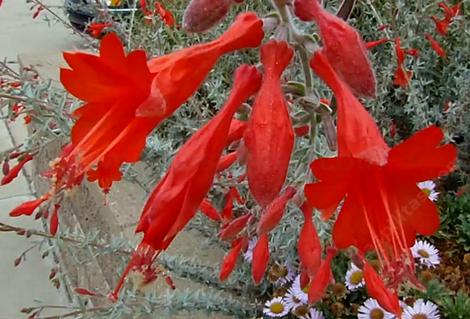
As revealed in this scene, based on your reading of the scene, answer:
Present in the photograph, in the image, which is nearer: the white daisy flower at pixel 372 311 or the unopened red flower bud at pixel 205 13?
the unopened red flower bud at pixel 205 13

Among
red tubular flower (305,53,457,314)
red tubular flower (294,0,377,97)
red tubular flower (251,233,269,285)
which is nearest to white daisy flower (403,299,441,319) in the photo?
red tubular flower (251,233,269,285)

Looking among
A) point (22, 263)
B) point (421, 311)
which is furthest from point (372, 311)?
point (22, 263)

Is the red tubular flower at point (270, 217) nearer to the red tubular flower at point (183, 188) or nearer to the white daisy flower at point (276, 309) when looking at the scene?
the red tubular flower at point (183, 188)

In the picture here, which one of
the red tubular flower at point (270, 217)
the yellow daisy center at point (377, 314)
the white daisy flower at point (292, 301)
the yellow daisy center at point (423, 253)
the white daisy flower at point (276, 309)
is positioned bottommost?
the white daisy flower at point (276, 309)

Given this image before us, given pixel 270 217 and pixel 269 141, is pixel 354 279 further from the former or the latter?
pixel 269 141

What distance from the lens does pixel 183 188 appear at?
3.34 ft

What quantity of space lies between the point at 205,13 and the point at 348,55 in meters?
0.22

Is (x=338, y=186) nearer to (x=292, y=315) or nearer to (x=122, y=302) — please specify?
(x=122, y=302)

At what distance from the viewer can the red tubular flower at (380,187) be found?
92 centimetres

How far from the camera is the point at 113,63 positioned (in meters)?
0.95

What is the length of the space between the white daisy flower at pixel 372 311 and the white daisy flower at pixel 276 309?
0.84ft

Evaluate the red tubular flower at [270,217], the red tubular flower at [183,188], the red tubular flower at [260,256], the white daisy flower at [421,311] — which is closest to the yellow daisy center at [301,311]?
the white daisy flower at [421,311]

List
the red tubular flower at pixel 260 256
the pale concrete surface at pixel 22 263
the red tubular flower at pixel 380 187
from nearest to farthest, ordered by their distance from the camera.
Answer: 1. the red tubular flower at pixel 380 187
2. the red tubular flower at pixel 260 256
3. the pale concrete surface at pixel 22 263

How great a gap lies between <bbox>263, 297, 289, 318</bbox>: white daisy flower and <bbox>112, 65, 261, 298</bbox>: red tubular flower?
1246 millimetres
